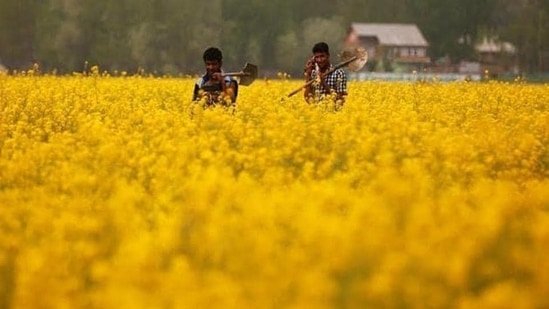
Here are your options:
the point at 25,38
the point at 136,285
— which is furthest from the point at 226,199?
the point at 25,38

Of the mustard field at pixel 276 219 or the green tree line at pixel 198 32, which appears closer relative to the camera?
the mustard field at pixel 276 219

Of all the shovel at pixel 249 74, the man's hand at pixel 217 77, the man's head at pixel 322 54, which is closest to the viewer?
the man's hand at pixel 217 77

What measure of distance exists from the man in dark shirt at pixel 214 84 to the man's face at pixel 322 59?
1191mm

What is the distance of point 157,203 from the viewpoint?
18.7 ft

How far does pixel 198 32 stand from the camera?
46.7m

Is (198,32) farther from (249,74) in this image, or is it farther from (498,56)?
(249,74)

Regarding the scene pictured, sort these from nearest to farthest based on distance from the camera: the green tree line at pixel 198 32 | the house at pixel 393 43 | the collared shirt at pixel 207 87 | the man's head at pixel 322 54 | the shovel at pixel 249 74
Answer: the collared shirt at pixel 207 87, the shovel at pixel 249 74, the man's head at pixel 322 54, the green tree line at pixel 198 32, the house at pixel 393 43

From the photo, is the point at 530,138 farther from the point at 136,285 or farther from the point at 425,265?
the point at 136,285

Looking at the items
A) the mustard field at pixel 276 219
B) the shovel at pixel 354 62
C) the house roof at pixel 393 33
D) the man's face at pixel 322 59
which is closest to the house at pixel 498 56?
the house roof at pixel 393 33

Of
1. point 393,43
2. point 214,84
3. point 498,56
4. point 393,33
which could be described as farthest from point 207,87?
point 498,56

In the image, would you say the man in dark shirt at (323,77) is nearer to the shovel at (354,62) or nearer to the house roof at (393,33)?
the shovel at (354,62)

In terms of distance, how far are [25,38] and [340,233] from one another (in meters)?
45.4

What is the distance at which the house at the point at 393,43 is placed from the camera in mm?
55062

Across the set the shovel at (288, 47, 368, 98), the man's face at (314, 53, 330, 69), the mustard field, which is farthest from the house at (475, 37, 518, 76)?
the mustard field
